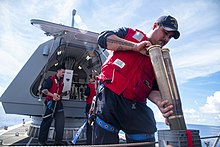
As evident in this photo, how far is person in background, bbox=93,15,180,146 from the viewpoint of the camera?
1.29m

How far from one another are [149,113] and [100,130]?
46 centimetres

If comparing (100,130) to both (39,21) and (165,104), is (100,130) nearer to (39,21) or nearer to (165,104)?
(165,104)

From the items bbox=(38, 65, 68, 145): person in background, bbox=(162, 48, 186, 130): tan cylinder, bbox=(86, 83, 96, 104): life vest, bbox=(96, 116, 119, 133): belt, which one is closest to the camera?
bbox=(162, 48, 186, 130): tan cylinder

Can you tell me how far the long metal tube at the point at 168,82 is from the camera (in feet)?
2.97

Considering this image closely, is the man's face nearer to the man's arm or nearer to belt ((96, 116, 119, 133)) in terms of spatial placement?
the man's arm

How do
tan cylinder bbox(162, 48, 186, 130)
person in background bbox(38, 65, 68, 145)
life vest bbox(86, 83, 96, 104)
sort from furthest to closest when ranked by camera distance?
life vest bbox(86, 83, 96, 104), person in background bbox(38, 65, 68, 145), tan cylinder bbox(162, 48, 186, 130)

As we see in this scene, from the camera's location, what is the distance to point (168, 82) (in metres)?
0.94

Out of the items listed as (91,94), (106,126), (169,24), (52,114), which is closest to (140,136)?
(106,126)

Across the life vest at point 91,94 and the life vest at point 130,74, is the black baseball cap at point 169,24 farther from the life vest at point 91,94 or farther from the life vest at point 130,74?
the life vest at point 91,94

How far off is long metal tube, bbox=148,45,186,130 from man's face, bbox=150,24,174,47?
0.46 m

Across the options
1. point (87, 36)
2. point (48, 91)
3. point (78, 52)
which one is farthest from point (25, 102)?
point (78, 52)

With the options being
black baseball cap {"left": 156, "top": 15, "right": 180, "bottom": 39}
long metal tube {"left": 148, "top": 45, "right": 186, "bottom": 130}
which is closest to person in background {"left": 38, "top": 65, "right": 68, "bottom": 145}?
black baseball cap {"left": 156, "top": 15, "right": 180, "bottom": 39}

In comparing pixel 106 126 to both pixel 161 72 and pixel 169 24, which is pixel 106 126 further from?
pixel 169 24

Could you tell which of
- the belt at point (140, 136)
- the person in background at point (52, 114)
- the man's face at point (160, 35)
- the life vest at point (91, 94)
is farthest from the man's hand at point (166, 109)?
the life vest at point (91, 94)
